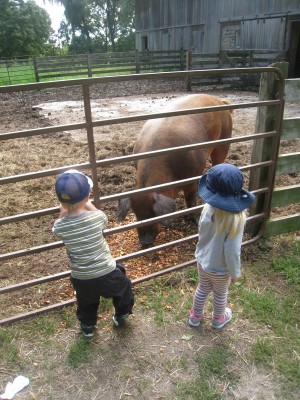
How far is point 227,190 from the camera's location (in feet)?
7.11

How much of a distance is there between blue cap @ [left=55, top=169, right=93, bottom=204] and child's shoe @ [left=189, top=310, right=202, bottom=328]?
4.40ft

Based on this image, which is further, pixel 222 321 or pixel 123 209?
pixel 123 209

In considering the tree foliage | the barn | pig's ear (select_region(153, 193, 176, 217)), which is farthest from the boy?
the tree foliage

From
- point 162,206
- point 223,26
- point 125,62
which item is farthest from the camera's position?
point 125,62

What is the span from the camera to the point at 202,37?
66.4 ft

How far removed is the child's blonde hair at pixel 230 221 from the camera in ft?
7.45

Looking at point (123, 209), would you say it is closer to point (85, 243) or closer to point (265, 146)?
point (85, 243)

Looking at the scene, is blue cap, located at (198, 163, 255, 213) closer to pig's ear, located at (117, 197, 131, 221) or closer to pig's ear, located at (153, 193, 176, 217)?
pig's ear, located at (153, 193, 176, 217)

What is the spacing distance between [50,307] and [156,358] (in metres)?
0.99

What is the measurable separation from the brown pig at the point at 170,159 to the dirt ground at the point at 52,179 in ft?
1.47

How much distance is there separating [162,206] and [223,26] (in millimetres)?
18146

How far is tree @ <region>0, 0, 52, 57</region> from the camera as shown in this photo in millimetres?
37594

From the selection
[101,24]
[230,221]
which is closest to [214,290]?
[230,221]

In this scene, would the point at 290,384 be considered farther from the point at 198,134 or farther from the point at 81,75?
the point at 81,75
